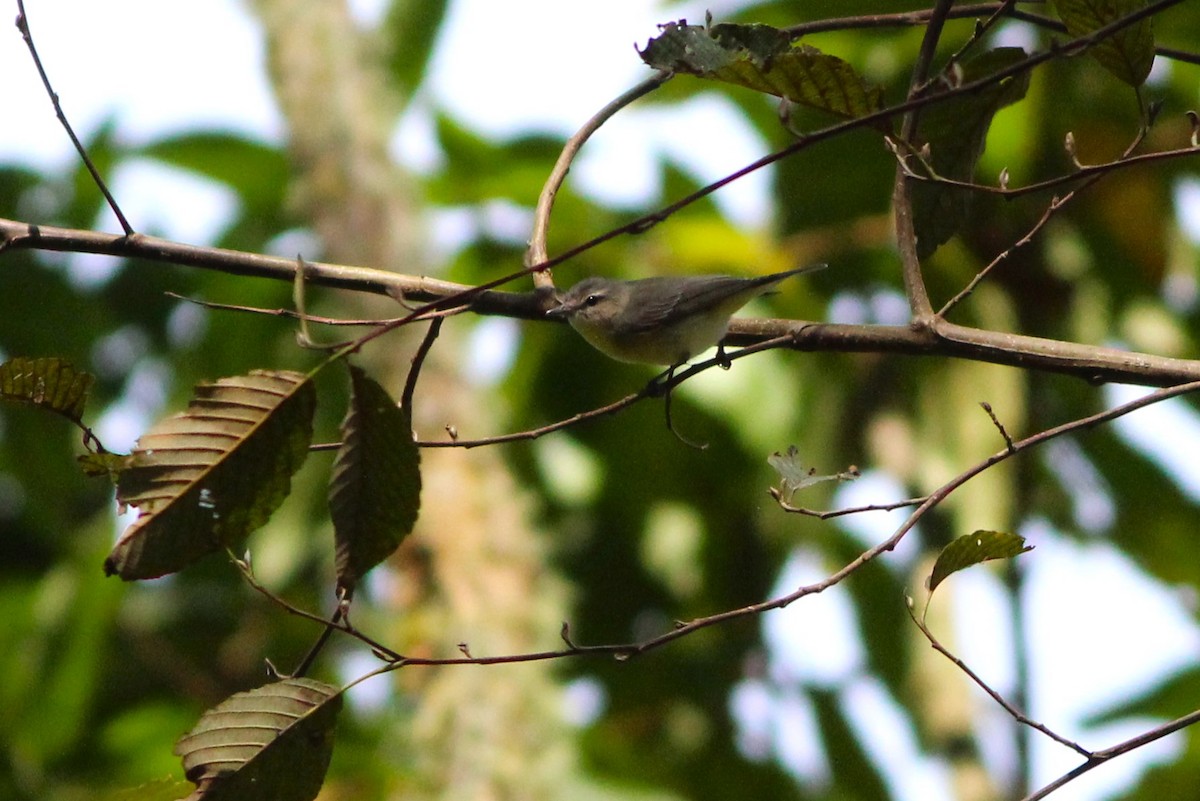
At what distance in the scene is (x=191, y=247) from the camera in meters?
1.44

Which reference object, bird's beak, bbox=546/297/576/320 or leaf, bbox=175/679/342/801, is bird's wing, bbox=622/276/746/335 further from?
leaf, bbox=175/679/342/801

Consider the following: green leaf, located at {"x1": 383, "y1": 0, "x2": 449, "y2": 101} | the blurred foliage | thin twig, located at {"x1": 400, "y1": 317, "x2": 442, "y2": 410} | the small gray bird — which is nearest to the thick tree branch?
thin twig, located at {"x1": 400, "y1": 317, "x2": 442, "y2": 410}

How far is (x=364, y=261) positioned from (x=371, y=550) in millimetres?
4249

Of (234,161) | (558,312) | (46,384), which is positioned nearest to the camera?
(46,384)

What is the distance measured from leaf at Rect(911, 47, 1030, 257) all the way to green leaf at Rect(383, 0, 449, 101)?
14.8 feet

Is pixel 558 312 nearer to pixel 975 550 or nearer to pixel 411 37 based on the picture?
pixel 975 550

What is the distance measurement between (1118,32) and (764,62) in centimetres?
49

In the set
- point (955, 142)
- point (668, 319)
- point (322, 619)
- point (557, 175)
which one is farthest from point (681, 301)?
point (322, 619)

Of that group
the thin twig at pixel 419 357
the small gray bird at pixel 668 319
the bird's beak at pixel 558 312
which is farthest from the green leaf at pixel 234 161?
the thin twig at pixel 419 357

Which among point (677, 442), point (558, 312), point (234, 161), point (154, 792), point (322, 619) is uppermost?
point (234, 161)

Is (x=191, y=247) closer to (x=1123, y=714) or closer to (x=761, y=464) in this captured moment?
(x=761, y=464)

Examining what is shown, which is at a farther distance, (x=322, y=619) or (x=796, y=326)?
(x=796, y=326)

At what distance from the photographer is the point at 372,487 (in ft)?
4.80

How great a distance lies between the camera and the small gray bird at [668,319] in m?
2.81
